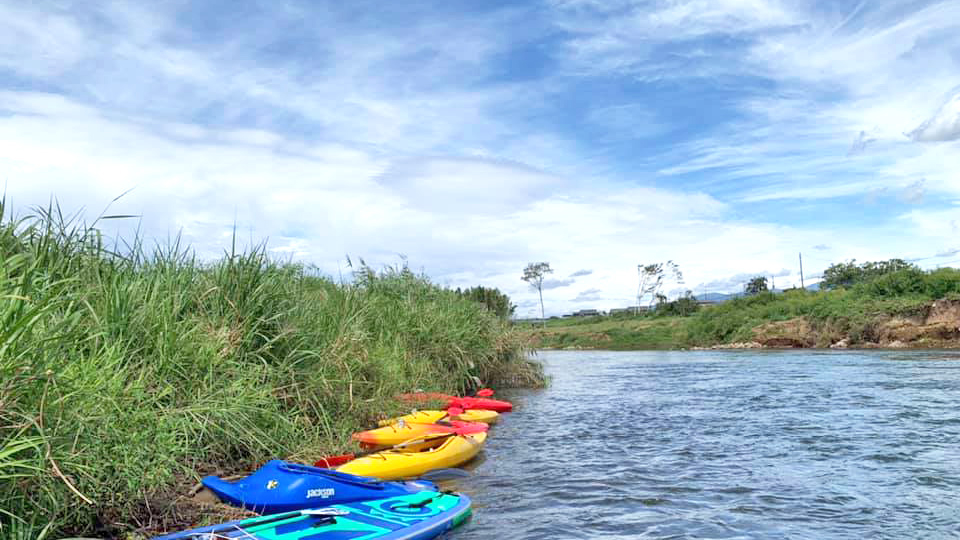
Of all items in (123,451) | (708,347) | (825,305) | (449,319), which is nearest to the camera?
(123,451)

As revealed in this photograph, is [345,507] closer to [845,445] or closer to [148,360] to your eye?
[148,360]

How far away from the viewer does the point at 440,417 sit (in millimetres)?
9883

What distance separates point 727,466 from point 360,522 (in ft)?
16.2

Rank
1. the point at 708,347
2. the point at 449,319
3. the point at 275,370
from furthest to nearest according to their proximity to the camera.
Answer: the point at 708,347 < the point at 449,319 < the point at 275,370

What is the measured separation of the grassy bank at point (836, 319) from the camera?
31078mm

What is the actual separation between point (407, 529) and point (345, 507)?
0.67 m

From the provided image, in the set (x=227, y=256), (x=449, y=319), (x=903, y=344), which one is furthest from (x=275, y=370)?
(x=903, y=344)

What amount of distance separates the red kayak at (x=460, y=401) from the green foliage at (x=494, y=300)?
501cm

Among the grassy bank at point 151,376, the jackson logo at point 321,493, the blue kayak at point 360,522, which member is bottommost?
the blue kayak at point 360,522

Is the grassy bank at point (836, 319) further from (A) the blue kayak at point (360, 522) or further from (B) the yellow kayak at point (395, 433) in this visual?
(A) the blue kayak at point (360, 522)

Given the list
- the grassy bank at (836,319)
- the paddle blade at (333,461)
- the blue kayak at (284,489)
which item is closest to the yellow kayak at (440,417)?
the paddle blade at (333,461)

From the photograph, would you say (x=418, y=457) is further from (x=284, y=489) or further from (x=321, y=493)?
(x=284, y=489)

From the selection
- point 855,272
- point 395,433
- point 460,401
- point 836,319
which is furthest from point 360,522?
point 855,272

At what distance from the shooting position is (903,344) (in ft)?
101
